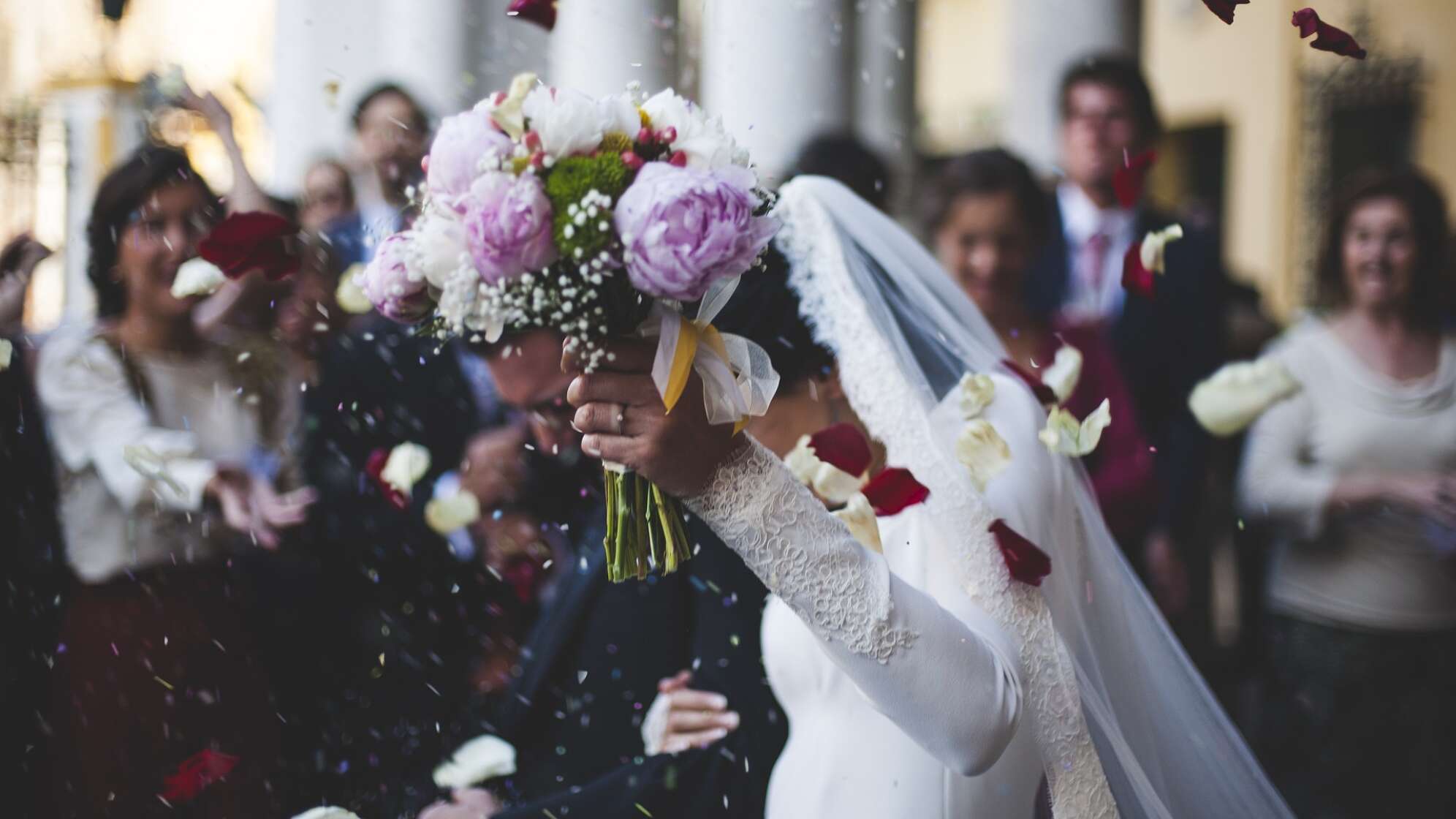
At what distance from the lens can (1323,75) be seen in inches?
464

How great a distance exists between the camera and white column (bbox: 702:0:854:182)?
16.3 ft

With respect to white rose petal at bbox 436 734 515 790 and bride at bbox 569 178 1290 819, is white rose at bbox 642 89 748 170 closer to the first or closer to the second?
bride at bbox 569 178 1290 819

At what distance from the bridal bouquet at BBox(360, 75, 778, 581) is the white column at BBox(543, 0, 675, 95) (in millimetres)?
2773

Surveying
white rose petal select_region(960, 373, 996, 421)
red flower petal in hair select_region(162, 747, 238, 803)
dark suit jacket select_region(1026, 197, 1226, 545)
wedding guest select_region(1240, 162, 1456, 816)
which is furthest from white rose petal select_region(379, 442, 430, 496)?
wedding guest select_region(1240, 162, 1456, 816)

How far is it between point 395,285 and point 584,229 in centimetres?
27

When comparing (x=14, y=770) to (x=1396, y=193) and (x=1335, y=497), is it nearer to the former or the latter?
(x=1335, y=497)

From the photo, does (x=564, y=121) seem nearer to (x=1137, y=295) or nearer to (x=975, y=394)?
(x=975, y=394)

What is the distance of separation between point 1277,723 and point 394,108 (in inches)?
137

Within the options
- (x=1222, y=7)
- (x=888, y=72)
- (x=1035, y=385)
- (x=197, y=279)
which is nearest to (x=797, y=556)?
(x=1035, y=385)

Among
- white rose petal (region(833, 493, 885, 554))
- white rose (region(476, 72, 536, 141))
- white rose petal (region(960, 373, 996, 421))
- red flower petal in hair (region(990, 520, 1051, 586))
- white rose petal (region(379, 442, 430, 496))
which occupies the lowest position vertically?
white rose petal (region(379, 442, 430, 496))

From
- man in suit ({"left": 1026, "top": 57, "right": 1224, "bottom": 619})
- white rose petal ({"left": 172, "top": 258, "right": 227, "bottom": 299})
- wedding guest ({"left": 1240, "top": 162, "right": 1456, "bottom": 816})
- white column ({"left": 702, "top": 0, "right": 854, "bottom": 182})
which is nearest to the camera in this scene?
white rose petal ({"left": 172, "top": 258, "right": 227, "bottom": 299})

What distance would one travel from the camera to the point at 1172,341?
4145 millimetres

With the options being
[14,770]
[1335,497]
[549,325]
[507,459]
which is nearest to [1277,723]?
[1335,497]

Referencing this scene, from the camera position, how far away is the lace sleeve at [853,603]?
176 centimetres
